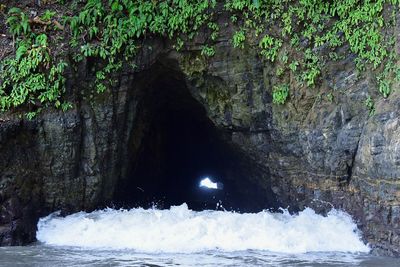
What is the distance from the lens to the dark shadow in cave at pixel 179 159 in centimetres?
1385

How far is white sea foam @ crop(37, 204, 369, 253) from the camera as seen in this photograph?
927cm

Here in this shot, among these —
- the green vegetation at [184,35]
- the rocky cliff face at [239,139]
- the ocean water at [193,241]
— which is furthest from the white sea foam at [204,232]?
the green vegetation at [184,35]

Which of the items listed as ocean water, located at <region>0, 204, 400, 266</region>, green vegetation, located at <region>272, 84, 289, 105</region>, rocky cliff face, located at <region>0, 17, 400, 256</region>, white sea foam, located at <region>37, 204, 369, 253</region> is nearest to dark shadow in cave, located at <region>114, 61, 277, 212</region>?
rocky cliff face, located at <region>0, 17, 400, 256</region>

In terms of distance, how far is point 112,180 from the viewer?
12.4 meters

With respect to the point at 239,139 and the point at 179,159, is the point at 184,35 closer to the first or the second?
the point at 239,139

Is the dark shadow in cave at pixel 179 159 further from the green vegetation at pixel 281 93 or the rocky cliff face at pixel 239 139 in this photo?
the green vegetation at pixel 281 93

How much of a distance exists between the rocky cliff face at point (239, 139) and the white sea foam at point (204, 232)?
46 centimetres

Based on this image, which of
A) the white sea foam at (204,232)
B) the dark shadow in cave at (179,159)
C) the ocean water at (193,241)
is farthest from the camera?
the dark shadow in cave at (179,159)

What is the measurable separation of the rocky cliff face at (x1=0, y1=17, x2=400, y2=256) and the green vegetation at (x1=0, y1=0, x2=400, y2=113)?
271mm

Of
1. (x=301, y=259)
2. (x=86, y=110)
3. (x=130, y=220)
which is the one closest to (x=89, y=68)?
(x=86, y=110)

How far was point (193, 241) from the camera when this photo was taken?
31.3ft

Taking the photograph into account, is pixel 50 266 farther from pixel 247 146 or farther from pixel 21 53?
pixel 247 146

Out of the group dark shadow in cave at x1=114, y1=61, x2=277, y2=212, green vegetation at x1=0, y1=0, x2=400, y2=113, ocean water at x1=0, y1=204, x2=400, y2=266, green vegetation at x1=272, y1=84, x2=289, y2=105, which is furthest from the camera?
dark shadow in cave at x1=114, y1=61, x2=277, y2=212

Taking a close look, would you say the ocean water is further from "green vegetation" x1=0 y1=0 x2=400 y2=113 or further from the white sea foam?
"green vegetation" x1=0 y1=0 x2=400 y2=113
